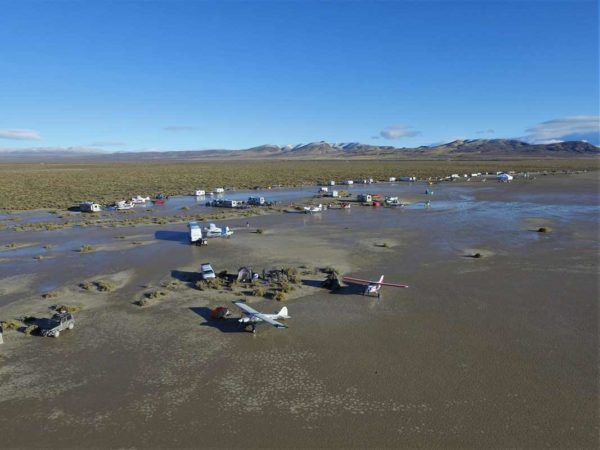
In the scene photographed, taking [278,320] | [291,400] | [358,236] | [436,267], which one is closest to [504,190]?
[358,236]

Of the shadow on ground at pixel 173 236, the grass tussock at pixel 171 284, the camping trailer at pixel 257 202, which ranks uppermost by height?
the camping trailer at pixel 257 202

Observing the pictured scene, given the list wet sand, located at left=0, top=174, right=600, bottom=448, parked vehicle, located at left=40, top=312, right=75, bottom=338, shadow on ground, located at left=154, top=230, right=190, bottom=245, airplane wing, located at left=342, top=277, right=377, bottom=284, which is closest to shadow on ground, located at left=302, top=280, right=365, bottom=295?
wet sand, located at left=0, top=174, right=600, bottom=448

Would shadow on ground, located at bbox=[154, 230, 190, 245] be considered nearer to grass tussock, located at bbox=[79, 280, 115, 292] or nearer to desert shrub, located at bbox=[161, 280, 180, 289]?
desert shrub, located at bbox=[161, 280, 180, 289]

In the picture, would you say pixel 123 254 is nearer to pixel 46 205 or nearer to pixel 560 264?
pixel 560 264

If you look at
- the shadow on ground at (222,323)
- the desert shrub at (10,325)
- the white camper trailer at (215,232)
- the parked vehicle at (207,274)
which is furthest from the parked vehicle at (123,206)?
the shadow on ground at (222,323)

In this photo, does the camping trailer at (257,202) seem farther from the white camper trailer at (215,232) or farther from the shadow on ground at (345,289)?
the shadow on ground at (345,289)
